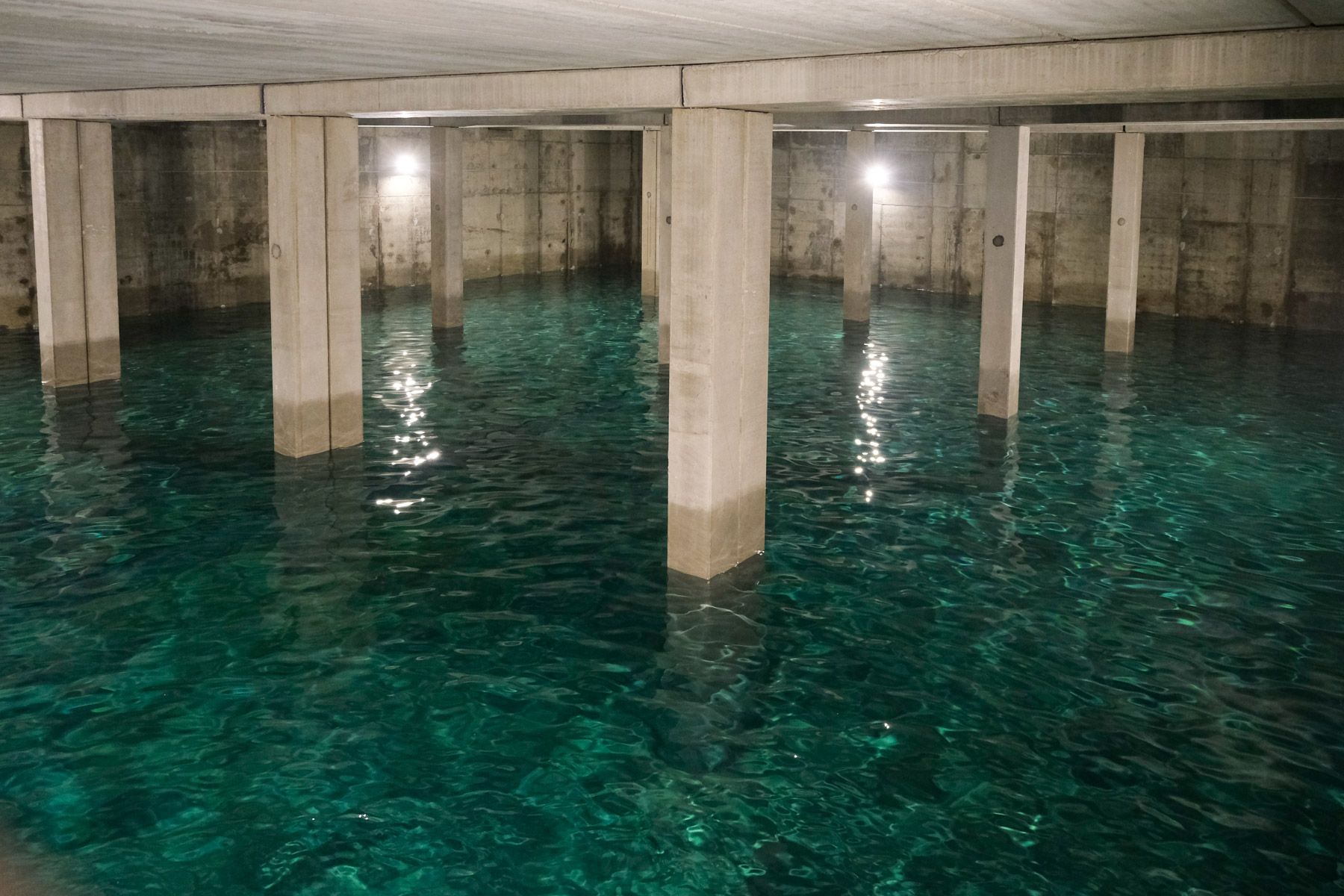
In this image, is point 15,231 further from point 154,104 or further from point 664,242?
point 664,242

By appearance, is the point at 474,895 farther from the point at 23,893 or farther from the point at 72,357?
the point at 72,357

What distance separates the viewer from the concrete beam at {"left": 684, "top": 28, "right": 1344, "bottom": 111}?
23.7ft

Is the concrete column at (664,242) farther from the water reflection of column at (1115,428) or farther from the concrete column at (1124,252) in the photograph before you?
the concrete column at (1124,252)

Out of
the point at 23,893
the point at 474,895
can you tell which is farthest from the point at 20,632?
the point at 474,895

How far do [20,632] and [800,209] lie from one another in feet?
89.8

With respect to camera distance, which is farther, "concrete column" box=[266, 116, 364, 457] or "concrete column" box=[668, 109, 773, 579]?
"concrete column" box=[266, 116, 364, 457]

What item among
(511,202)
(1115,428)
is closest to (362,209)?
(511,202)

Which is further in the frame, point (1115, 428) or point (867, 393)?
point (867, 393)

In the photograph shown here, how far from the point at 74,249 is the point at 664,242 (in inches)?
395

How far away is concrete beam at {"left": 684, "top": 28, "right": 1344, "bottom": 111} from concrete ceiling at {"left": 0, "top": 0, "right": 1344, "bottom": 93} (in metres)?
0.15

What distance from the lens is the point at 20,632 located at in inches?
377

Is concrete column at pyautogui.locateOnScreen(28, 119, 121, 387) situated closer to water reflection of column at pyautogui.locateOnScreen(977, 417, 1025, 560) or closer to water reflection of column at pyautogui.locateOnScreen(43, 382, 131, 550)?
water reflection of column at pyautogui.locateOnScreen(43, 382, 131, 550)

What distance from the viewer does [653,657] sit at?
9.34 m

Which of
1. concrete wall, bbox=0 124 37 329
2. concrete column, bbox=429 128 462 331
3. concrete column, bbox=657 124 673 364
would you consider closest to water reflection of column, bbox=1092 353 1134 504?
concrete column, bbox=657 124 673 364
